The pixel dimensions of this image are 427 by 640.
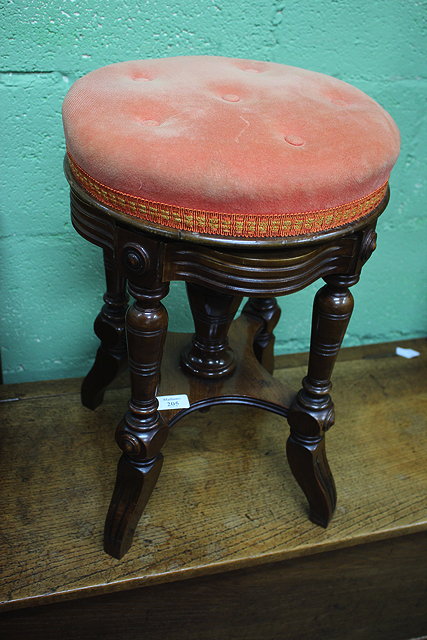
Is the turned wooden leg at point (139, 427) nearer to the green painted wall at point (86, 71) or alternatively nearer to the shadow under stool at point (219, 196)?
the shadow under stool at point (219, 196)

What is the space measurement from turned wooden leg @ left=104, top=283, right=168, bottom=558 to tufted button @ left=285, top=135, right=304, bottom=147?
22cm

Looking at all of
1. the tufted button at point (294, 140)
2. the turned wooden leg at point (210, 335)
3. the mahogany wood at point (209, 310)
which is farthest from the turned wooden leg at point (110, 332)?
the tufted button at point (294, 140)

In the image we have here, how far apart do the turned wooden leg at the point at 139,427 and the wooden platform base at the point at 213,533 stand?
0.07 m

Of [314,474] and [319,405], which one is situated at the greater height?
[319,405]

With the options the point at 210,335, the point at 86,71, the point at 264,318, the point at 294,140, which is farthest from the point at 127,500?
the point at 86,71

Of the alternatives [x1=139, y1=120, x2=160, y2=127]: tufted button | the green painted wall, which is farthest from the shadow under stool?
the green painted wall

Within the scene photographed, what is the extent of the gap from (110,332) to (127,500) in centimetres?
29

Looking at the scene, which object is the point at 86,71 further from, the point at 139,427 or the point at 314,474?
the point at 314,474

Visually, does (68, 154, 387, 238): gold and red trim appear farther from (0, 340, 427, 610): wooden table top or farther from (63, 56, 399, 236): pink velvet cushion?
(0, 340, 427, 610): wooden table top

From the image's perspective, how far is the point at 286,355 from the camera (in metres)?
1.39

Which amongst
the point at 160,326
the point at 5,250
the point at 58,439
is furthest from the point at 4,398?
the point at 160,326

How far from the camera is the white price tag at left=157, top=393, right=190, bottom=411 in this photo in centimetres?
89

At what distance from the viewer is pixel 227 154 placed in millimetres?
634

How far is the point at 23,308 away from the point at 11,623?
54 cm
